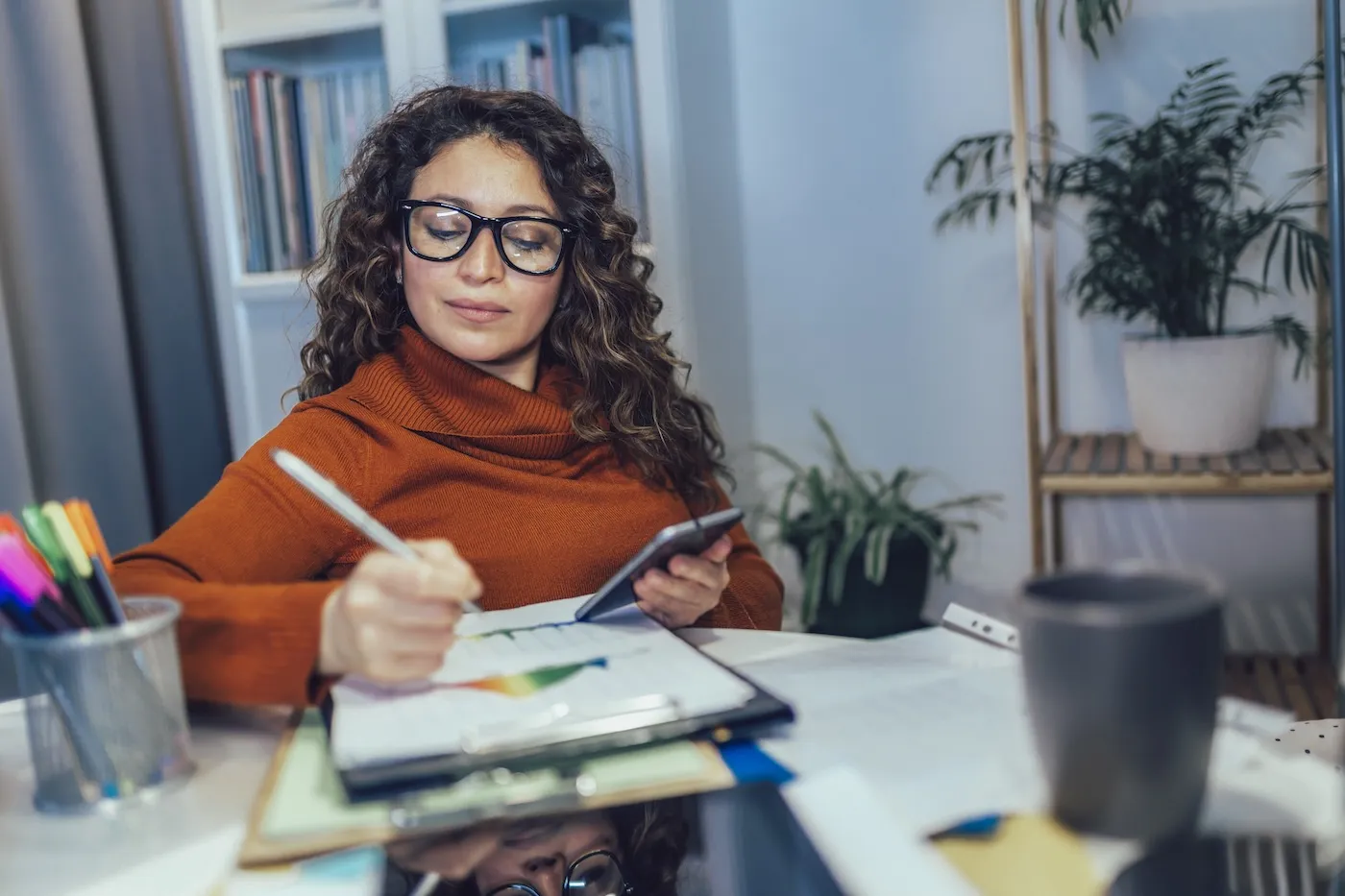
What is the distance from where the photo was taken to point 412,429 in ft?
2.97

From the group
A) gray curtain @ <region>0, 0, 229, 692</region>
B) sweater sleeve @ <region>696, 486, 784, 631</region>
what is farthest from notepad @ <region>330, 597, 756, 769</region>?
gray curtain @ <region>0, 0, 229, 692</region>

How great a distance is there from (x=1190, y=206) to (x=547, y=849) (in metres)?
1.43

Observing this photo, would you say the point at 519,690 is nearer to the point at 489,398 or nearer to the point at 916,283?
the point at 489,398

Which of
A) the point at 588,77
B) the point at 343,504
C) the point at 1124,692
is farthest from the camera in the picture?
the point at 588,77

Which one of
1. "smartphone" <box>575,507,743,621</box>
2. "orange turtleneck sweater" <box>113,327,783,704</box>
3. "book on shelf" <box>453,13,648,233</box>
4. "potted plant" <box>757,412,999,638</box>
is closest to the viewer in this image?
"smartphone" <box>575,507,743,621</box>

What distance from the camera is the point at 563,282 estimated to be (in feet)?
3.33

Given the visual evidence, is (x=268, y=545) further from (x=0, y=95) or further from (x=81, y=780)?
(x=0, y=95)

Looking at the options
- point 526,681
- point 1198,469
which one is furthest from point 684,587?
point 1198,469

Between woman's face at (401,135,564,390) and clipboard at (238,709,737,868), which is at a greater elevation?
woman's face at (401,135,564,390)

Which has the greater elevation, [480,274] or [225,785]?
[480,274]

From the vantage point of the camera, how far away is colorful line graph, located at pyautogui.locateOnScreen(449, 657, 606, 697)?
0.57m

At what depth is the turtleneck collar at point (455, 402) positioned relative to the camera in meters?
0.91

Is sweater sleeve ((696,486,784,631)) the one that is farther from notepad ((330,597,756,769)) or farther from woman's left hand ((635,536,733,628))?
notepad ((330,597,756,769))

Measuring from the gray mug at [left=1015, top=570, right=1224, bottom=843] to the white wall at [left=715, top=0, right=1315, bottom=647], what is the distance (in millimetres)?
1419
